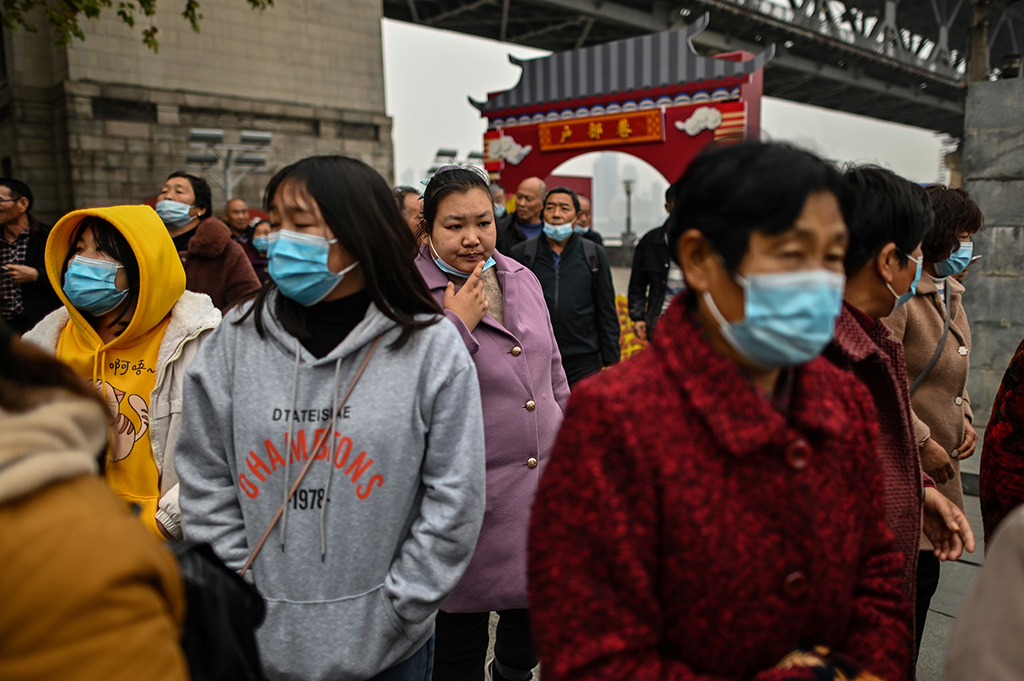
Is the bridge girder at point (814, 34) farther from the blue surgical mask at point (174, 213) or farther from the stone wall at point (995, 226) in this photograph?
the blue surgical mask at point (174, 213)

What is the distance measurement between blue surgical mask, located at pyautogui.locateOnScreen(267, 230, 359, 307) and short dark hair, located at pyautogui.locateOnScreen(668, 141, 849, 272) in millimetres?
869

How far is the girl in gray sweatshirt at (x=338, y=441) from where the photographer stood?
1607 mm

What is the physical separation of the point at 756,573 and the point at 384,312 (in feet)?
3.24

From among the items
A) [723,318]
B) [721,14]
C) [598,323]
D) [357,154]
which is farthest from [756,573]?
[721,14]

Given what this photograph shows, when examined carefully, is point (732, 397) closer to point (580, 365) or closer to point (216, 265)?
point (580, 365)

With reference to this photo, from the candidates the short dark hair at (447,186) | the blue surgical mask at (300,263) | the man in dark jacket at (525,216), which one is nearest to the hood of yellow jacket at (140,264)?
the blue surgical mask at (300,263)

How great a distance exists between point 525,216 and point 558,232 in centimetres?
120

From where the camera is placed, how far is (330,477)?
1605 millimetres

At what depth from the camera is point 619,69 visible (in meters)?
10.3

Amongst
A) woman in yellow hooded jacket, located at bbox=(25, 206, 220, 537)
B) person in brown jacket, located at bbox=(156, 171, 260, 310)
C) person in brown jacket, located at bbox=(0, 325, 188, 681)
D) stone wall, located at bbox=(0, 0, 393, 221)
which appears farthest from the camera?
stone wall, located at bbox=(0, 0, 393, 221)

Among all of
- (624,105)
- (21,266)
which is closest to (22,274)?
(21,266)

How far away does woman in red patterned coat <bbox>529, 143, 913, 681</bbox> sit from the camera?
3.63ft

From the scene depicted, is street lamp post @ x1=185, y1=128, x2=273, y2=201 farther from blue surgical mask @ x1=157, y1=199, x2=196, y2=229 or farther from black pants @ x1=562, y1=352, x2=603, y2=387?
black pants @ x1=562, y1=352, x2=603, y2=387

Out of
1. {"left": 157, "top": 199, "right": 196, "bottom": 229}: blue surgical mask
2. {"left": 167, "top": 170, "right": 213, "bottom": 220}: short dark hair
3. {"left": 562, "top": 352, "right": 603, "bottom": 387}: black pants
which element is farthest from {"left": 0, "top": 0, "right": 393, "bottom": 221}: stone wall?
{"left": 562, "top": 352, "right": 603, "bottom": 387}: black pants
